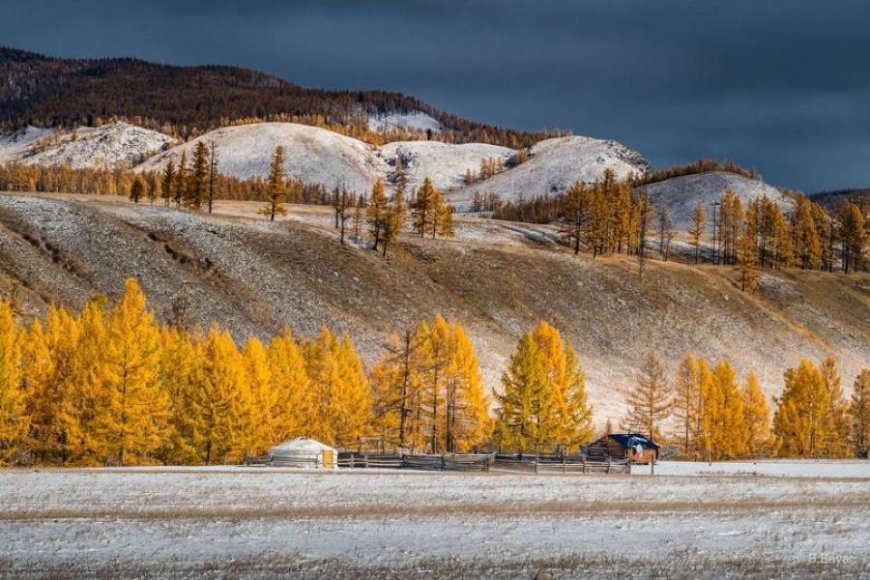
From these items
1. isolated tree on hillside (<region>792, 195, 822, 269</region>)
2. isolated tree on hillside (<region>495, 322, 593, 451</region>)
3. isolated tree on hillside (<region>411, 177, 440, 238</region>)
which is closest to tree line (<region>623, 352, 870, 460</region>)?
isolated tree on hillside (<region>495, 322, 593, 451</region>)

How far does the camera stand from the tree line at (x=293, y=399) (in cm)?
4991

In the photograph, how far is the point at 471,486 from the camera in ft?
134

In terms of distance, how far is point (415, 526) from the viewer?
2873cm

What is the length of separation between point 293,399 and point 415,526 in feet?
112

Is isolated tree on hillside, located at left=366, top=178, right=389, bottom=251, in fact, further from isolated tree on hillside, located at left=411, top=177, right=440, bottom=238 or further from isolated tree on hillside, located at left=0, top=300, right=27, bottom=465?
isolated tree on hillside, located at left=0, top=300, right=27, bottom=465

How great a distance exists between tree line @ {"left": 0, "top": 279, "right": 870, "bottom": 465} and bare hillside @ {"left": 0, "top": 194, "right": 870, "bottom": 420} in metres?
13.6

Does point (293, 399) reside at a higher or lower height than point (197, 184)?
lower

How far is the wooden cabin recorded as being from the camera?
65000 millimetres

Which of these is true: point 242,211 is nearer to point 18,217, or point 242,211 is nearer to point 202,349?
point 18,217

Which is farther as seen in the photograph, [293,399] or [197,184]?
[197,184]

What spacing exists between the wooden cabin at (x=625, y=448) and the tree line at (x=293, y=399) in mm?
1803

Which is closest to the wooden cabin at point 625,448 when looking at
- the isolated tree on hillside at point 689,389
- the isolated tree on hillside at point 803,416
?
the isolated tree on hillside at point 689,389

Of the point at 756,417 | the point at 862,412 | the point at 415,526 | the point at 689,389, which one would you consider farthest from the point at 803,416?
the point at 415,526

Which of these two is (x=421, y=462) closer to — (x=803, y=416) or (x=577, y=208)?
(x=803, y=416)
